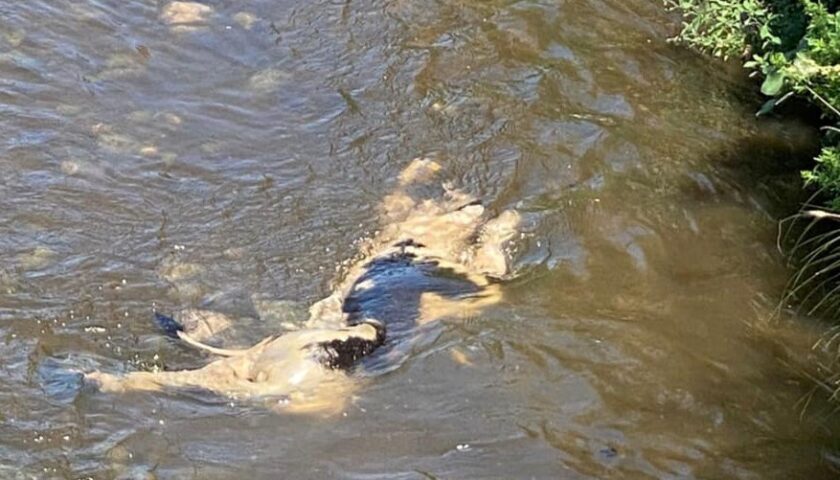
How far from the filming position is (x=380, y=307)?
4.83m

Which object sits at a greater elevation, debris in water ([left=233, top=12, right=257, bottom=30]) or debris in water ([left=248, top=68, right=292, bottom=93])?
debris in water ([left=233, top=12, right=257, bottom=30])

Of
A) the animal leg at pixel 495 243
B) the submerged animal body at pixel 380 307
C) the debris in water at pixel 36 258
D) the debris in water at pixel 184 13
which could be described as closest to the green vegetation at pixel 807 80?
the animal leg at pixel 495 243

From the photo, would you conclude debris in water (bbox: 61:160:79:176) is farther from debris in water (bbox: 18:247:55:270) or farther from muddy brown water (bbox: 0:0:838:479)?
debris in water (bbox: 18:247:55:270)

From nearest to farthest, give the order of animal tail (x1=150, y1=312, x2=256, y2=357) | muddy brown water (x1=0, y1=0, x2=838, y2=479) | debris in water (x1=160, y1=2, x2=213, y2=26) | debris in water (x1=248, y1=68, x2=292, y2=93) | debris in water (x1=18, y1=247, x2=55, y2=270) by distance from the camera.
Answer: muddy brown water (x1=0, y1=0, x2=838, y2=479) → animal tail (x1=150, y1=312, x2=256, y2=357) → debris in water (x1=18, y1=247, x2=55, y2=270) → debris in water (x1=248, y1=68, x2=292, y2=93) → debris in water (x1=160, y1=2, x2=213, y2=26)

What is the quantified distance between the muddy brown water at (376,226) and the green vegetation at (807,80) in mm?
177

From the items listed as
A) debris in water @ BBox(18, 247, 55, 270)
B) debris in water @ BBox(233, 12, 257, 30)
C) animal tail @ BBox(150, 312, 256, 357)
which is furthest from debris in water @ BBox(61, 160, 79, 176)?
debris in water @ BBox(233, 12, 257, 30)

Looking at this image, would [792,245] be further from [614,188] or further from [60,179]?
[60,179]

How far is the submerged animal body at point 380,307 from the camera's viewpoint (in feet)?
14.4

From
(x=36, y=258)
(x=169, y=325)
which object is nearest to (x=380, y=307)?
(x=169, y=325)

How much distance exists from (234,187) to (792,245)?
9.33 feet

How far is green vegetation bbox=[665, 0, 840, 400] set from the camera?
15.4ft

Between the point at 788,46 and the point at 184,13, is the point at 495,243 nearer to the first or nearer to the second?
the point at 788,46

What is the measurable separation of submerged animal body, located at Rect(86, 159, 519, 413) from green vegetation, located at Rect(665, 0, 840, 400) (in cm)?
144

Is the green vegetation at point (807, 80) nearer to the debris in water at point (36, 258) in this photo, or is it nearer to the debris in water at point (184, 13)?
the debris in water at point (184, 13)
